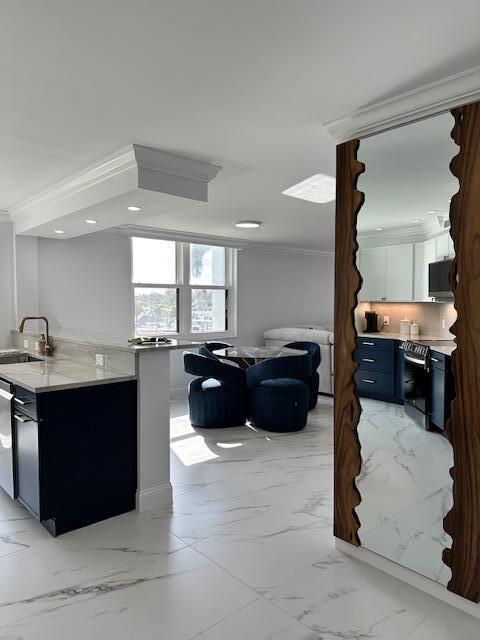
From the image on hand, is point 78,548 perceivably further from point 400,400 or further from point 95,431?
point 400,400

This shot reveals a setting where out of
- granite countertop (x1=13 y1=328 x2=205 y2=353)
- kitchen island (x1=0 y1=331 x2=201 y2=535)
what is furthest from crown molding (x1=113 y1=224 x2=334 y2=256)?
kitchen island (x1=0 y1=331 x2=201 y2=535)

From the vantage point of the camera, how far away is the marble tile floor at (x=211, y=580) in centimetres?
192

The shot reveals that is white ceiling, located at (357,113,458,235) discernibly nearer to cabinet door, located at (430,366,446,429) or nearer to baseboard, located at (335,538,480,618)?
cabinet door, located at (430,366,446,429)

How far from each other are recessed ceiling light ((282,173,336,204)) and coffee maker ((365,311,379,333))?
152cm

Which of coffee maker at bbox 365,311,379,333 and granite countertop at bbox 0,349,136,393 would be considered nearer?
coffee maker at bbox 365,311,379,333

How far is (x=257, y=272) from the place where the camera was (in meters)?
7.73

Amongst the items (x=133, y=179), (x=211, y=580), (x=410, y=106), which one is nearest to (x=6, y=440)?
(x=211, y=580)

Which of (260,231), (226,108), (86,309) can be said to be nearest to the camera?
(226,108)

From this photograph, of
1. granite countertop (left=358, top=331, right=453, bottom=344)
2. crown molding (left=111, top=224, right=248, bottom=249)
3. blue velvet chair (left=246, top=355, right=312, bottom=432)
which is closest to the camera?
granite countertop (left=358, top=331, right=453, bottom=344)

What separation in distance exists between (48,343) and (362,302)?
9.96 feet

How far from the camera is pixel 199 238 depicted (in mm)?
6523

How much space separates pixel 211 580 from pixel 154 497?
0.94 metres

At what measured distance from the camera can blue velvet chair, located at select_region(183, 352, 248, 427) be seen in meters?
4.89

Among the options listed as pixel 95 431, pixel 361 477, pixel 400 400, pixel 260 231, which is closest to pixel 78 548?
pixel 95 431
